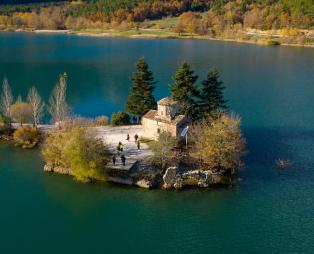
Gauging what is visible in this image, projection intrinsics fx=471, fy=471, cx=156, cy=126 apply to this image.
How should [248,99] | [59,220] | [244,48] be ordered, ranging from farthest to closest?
1. [244,48]
2. [248,99]
3. [59,220]

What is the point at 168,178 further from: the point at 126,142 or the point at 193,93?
the point at 193,93

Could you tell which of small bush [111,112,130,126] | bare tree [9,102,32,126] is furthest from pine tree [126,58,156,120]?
bare tree [9,102,32,126]

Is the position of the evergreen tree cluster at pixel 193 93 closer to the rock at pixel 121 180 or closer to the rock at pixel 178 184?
the rock at pixel 178 184

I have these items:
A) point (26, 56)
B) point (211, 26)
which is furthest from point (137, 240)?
point (211, 26)

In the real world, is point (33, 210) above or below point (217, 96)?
below

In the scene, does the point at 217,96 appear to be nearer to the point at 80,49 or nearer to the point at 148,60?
the point at 148,60

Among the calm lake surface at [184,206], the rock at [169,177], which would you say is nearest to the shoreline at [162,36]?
the calm lake surface at [184,206]
